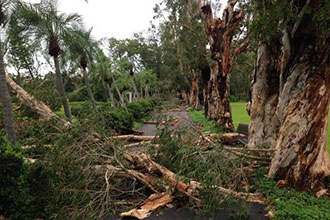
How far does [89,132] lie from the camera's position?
5.13 meters

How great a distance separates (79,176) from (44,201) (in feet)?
2.40

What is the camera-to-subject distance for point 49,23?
Result: 1070 centimetres

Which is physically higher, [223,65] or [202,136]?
[223,65]

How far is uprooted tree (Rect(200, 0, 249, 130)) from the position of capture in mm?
12094

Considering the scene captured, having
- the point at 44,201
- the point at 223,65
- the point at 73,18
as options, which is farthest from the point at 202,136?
the point at 73,18

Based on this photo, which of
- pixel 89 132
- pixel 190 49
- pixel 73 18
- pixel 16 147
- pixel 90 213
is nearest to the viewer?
pixel 90 213

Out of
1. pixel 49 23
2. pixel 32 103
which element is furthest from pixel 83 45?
pixel 32 103

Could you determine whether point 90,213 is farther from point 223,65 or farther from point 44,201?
point 223,65

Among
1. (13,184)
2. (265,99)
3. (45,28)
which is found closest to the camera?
(13,184)

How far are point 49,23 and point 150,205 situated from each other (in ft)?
30.2

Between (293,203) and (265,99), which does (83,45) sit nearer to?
(265,99)

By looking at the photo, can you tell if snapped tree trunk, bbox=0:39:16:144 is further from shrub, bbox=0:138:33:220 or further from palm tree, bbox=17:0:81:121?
shrub, bbox=0:138:33:220

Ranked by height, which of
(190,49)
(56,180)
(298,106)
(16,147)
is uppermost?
(190,49)

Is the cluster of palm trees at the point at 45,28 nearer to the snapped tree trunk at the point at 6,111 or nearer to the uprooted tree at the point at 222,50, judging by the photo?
the snapped tree trunk at the point at 6,111
